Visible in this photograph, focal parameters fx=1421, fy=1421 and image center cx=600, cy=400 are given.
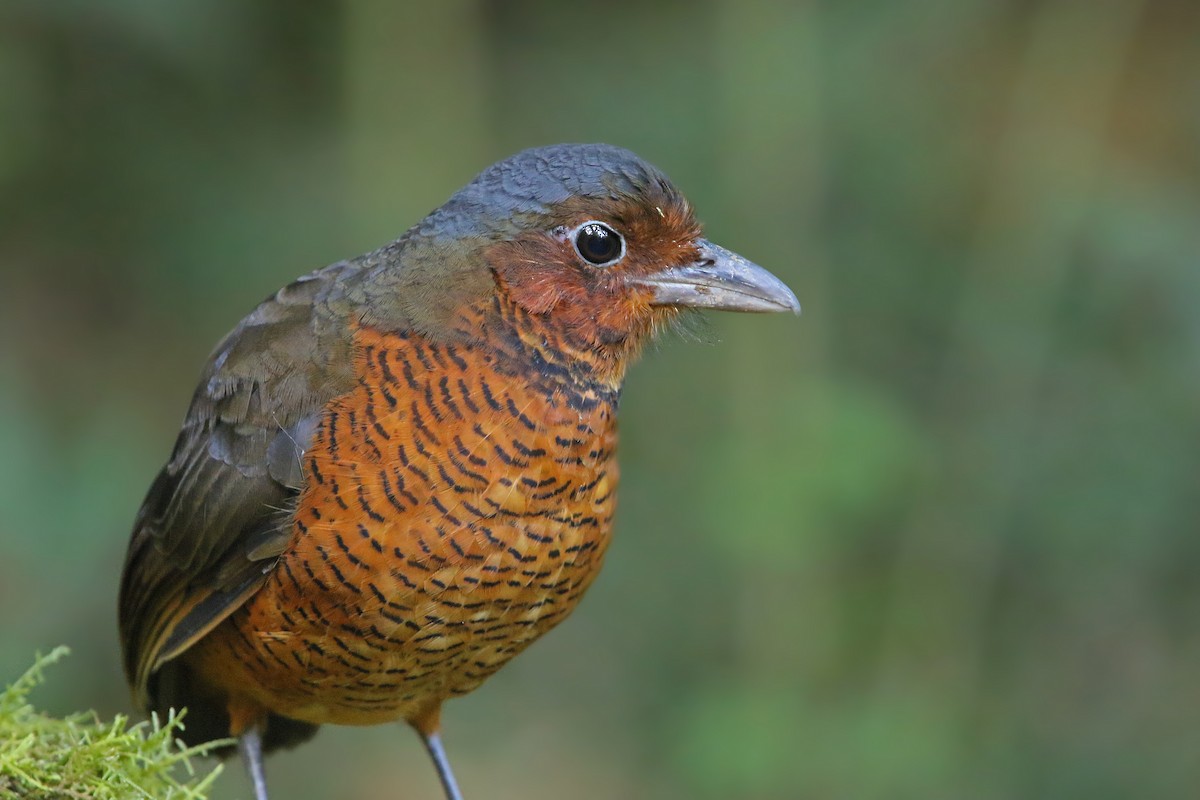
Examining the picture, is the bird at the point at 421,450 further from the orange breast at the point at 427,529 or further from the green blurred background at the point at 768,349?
the green blurred background at the point at 768,349

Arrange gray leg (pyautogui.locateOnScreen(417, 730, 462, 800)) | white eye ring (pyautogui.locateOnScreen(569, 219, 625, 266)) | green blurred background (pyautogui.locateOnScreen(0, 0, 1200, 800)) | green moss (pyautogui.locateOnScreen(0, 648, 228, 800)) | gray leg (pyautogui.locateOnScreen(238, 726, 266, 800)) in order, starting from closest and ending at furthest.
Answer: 1. green moss (pyautogui.locateOnScreen(0, 648, 228, 800))
2. white eye ring (pyautogui.locateOnScreen(569, 219, 625, 266))
3. gray leg (pyautogui.locateOnScreen(238, 726, 266, 800))
4. gray leg (pyautogui.locateOnScreen(417, 730, 462, 800))
5. green blurred background (pyautogui.locateOnScreen(0, 0, 1200, 800))

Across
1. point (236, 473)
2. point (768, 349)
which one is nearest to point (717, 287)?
point (236, 473)

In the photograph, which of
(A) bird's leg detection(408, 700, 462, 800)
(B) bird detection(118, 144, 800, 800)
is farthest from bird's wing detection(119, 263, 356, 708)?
(A) bird's leg detection(408, 700, 462, 800)

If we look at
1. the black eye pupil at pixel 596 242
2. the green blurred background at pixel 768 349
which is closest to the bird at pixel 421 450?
the black eye pupil at pixel 596 242

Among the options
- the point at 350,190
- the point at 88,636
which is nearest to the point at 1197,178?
the point at 350,190

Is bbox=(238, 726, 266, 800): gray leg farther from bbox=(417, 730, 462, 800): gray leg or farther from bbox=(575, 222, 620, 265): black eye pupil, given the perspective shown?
bbox=(575, 222, 620, 265): black eye pupil

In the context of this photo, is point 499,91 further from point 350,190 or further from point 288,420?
point 288,420

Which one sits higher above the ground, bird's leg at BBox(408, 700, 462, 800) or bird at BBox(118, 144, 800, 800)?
bird at BBox(118, 144, 800, 800)

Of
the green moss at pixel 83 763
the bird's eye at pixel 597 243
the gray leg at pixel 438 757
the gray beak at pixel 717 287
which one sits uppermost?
the bird's eye at pixel 597 243
